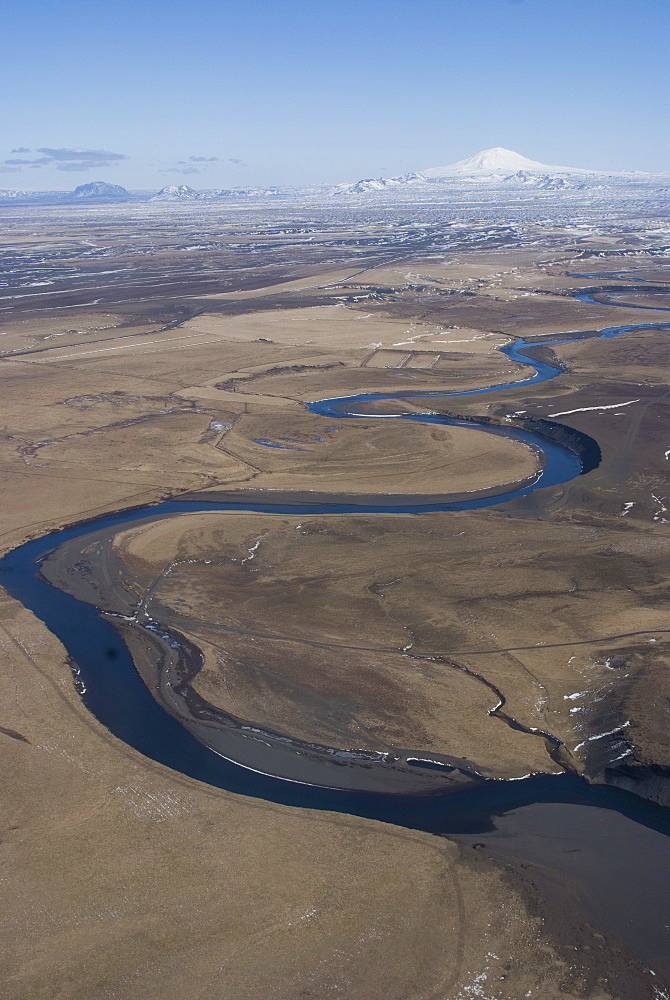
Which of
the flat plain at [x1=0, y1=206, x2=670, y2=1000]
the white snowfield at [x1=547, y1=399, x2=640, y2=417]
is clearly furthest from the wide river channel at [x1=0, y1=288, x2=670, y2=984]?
the white snowfield at [x1=547, y1=399, x2=640, y2=417]

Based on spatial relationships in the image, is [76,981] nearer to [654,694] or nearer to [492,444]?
[654,694]

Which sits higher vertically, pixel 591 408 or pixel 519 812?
pixel 591 408

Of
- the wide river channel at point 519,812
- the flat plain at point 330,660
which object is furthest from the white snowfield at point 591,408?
the wide river channel at point 519,812

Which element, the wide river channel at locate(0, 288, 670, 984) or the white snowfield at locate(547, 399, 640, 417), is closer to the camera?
the wide river channel at locate(0, 288, 670, 984)

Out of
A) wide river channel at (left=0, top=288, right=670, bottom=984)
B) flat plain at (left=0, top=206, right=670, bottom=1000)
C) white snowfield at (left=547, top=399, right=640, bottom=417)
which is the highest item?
white snowfield at (left=547, top=399, right=640, bottom=417)

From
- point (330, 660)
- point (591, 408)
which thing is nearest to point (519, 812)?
point (330, 660)

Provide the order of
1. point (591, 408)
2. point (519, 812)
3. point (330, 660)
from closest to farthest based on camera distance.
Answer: point (519, 812), point (330, 660), point (591, 408)

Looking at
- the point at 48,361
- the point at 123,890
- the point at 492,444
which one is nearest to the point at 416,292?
the point at 48,361

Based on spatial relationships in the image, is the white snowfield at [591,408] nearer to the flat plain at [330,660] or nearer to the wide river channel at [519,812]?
the flat plain at [330,660]

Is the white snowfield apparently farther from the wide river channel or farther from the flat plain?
the wide river channel

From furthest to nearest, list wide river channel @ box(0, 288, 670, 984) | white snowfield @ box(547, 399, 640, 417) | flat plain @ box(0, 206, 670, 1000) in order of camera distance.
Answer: white snowfield @ box(547, 399, 640, 417) < wide river channel @ box(0, 288, 670, 984) < flat plain @ box(0, 206, 670, 1000)

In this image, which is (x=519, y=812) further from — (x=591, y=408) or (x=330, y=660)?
(x=591, y=408)

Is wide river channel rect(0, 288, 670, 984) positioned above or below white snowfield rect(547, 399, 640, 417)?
below
